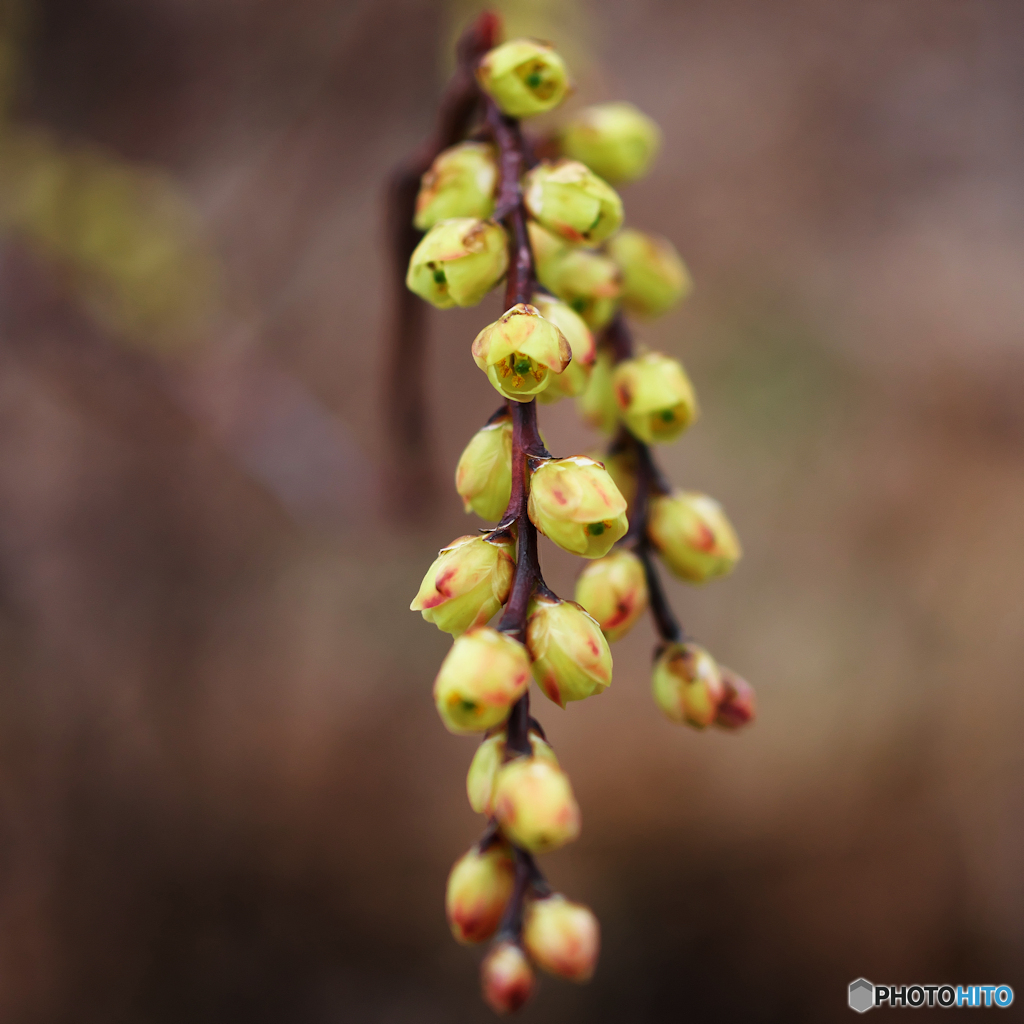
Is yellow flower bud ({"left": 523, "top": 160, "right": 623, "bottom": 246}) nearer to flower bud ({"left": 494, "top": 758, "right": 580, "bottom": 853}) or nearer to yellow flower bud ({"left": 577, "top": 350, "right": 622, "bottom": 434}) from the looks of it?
yellow flower bud ({"left": 577, "top": 350, "right": 622, "bottom": 434})

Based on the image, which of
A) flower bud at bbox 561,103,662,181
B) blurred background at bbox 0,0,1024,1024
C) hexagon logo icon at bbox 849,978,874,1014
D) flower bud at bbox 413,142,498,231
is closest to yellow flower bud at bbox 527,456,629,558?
flower bud at bbox 413,142,498,231

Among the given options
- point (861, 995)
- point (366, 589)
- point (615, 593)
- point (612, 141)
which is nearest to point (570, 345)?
point (615, 593)

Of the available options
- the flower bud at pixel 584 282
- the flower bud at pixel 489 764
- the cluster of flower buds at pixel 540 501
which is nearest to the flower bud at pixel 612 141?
the cluster of flower buds at pixel 540 501

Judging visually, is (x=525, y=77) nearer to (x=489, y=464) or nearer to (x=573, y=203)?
(x=573, y=203)

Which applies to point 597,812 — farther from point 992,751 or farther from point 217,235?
point 217,235

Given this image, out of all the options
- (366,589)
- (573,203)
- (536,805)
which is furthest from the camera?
(366,589)

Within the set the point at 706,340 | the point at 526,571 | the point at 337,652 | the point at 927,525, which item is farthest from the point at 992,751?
the point at 526,571
